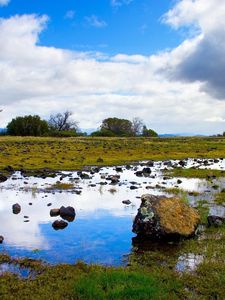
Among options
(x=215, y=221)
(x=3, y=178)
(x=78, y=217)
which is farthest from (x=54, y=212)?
(x=3, y=178)

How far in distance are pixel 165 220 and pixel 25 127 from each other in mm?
119339

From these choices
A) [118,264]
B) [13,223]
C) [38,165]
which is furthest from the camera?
[38,165]

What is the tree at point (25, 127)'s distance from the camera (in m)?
132

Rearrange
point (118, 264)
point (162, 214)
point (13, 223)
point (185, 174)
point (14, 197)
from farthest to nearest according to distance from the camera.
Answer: point (185, 174), point (14, 197), point (13, 223), point (162, 214), point (118, 264)

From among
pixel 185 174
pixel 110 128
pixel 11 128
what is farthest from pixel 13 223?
pixel 110 128

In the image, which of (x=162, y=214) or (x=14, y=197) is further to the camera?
(x=14, y=197)

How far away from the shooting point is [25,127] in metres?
132

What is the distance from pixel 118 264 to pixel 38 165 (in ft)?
100

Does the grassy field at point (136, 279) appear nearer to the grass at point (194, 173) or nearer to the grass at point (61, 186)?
the grass at point (61, 186)

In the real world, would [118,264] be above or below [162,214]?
below

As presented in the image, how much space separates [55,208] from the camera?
21.8 metres

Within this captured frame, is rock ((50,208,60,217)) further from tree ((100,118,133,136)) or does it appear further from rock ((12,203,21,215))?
tree ((100,118,133,136))

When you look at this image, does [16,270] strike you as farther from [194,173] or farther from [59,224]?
[194,173]

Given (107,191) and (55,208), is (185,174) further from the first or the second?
A: (55,208)
